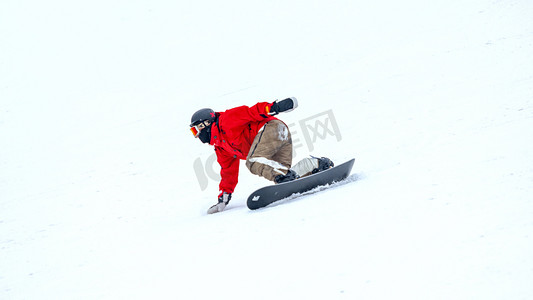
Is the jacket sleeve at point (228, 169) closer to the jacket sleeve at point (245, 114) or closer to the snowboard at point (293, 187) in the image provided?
the jacket sleeve at point (245, 114)

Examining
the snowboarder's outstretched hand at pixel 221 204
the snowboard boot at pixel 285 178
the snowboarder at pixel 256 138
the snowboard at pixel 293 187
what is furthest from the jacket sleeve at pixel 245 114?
the snowboarder's outstretched hand at pixel 221 204

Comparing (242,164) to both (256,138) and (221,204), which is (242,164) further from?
(256,138)

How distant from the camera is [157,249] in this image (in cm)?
396

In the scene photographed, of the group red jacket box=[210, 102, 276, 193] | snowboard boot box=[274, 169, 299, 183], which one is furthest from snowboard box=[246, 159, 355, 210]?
red jacket box=[210, 102, 276, 193]

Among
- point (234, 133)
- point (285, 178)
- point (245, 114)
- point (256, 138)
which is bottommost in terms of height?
point (285, 178)

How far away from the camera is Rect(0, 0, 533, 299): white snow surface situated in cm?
290

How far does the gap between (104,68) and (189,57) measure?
2.53m

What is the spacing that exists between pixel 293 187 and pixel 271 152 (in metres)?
0.49

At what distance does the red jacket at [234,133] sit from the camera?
4.97m

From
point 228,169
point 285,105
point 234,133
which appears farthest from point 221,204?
point 285,105

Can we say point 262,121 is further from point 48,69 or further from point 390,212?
point 48,69

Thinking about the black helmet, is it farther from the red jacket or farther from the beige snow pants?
the beige snow pants

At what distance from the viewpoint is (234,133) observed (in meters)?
5.02

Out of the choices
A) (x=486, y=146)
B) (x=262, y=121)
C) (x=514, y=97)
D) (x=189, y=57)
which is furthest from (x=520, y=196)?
(x=189, y=57)
